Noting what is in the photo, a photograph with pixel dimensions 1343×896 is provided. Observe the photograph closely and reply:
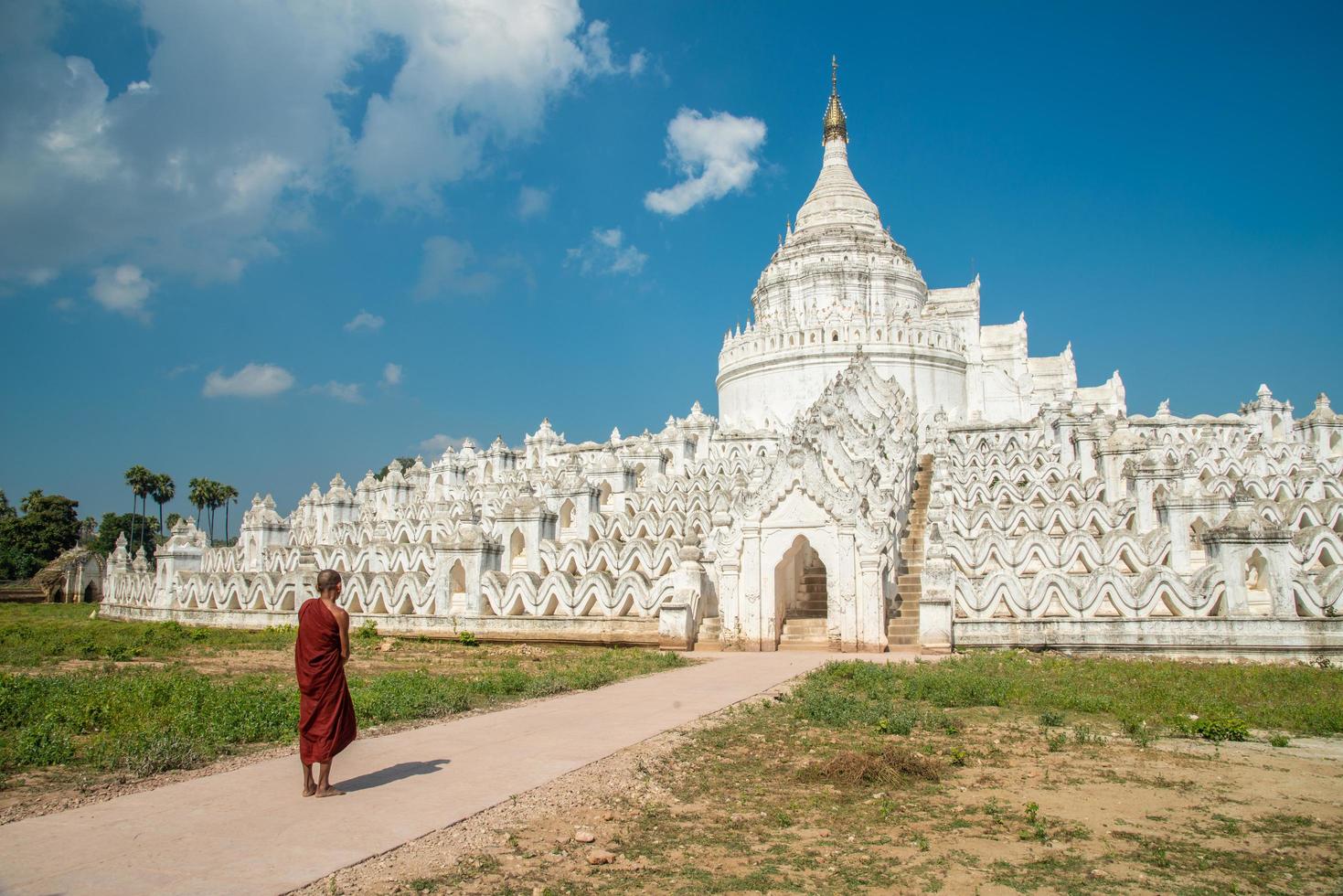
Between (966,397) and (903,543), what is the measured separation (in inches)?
1091

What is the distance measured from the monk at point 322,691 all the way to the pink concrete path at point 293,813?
33 centimetres

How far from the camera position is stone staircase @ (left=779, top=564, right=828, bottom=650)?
20.5 metres

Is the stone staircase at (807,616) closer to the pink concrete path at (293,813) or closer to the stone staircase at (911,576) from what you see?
the stone staircase at (911,576)

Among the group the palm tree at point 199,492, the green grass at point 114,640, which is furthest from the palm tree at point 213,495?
the green grass at point 114,640

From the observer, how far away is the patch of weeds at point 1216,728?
34.4 ft

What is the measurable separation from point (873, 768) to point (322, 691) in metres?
4.82

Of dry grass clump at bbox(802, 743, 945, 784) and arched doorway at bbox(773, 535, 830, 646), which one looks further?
arched doorway at bbox(773, 535, 830, 646)

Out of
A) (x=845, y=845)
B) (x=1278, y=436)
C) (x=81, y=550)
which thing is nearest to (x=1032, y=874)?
(x=845, y=845)

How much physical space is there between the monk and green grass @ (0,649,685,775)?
2.08m

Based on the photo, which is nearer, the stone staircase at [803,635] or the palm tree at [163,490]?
the stone staircase at [803,635]

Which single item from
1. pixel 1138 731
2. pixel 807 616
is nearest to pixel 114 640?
pixel 807 616

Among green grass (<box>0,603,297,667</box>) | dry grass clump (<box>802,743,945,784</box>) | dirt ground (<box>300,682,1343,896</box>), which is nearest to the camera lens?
dirt ground (<box>300,682,1343,896</box>)

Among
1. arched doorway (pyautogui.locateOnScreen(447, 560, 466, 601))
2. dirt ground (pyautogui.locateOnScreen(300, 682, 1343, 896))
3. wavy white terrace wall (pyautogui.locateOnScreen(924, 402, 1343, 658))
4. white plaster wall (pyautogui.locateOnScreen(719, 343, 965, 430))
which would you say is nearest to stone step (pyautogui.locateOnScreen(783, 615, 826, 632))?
wavy white terrace wall (pyautogui.locateOnScreen(924, 402, 1343, 658))

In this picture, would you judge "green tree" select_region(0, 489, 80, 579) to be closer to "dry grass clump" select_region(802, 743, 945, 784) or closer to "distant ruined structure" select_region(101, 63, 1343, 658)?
"distant ruined structure" select_region(101, 63, 1343, 658)
